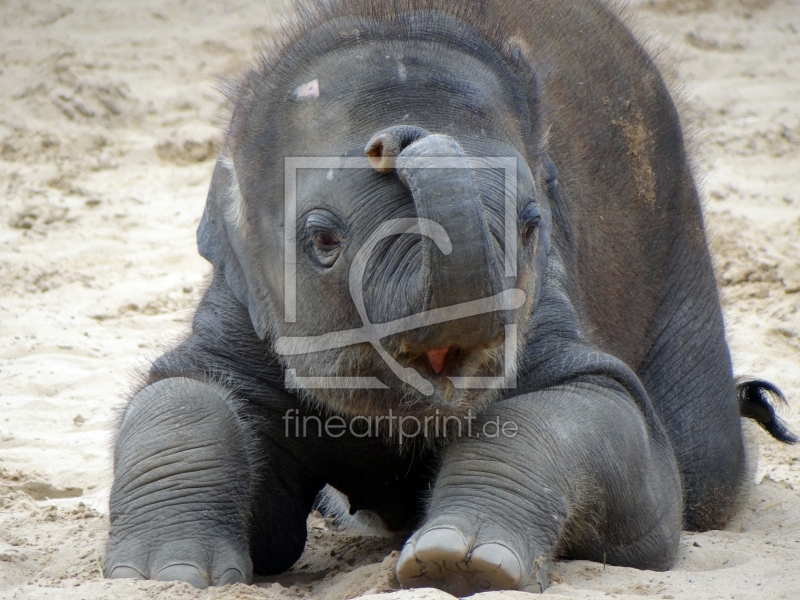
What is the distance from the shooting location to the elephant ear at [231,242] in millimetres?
3279

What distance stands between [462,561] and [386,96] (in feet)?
3.64

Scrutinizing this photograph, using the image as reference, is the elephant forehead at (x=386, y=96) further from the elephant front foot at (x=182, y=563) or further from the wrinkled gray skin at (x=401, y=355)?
the elephant front foot at (x=182, y=563)

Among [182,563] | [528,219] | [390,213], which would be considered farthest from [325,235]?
[182,563]

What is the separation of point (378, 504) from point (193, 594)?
0.93 meters

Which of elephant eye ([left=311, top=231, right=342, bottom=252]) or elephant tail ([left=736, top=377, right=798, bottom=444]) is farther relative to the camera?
elephant tail ([left=736, top=377, right=798, bottom=444])

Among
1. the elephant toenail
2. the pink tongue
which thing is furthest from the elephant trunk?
the elephant toenail

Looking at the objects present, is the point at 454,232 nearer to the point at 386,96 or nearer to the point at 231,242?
the point at 386,96

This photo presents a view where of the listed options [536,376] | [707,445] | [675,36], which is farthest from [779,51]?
[536,376]

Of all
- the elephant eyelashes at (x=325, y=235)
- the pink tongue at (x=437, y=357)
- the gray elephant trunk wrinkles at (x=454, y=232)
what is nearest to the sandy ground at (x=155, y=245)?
the pink tongue at (x=437, y=357)

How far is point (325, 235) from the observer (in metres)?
2.88

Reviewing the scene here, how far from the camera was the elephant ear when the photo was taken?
3.28 m

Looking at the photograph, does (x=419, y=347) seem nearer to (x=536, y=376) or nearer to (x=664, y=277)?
(x=536, y=376)

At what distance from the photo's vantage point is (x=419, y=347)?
8.50 ft

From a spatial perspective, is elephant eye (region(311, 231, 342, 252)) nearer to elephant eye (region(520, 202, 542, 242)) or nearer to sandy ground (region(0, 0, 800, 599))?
elephant eye (region(520, 202, 542, 242))
